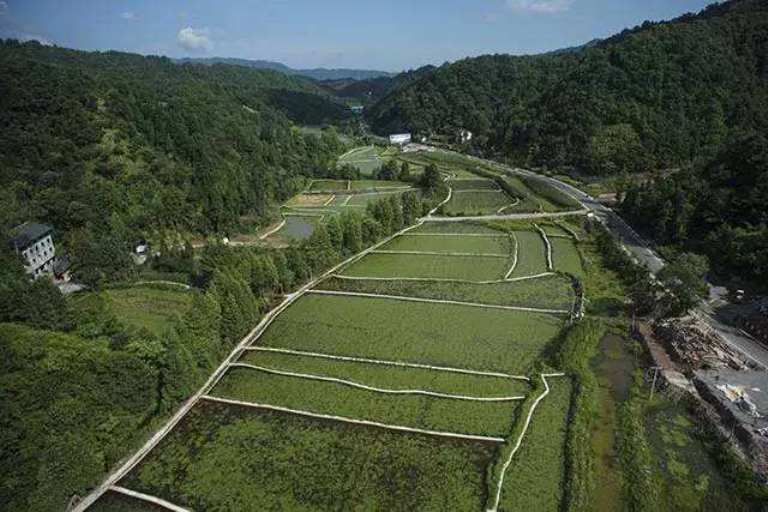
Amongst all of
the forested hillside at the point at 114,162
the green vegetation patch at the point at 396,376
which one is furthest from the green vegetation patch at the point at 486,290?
the forested hillside at the point at 114,162

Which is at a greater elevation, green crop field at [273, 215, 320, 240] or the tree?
the tree

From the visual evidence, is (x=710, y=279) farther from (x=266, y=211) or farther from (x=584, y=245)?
(x=266, y=211)

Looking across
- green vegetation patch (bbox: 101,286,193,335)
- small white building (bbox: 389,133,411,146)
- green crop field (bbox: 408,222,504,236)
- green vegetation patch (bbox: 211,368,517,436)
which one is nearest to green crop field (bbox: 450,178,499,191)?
green crop field (bbox: 408,222,504,236)

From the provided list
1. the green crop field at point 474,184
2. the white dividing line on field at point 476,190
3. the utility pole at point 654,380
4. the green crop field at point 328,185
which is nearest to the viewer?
the utility pole at point 654,380

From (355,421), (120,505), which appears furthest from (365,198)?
(120,505)

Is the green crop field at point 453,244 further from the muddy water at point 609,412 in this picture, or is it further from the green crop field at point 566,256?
the muddy water at point 609,412

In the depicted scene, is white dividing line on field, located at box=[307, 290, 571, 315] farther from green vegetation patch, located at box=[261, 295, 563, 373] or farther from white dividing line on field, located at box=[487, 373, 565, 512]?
white dividing line on field, located at box=[487, 373, 565, 512]
